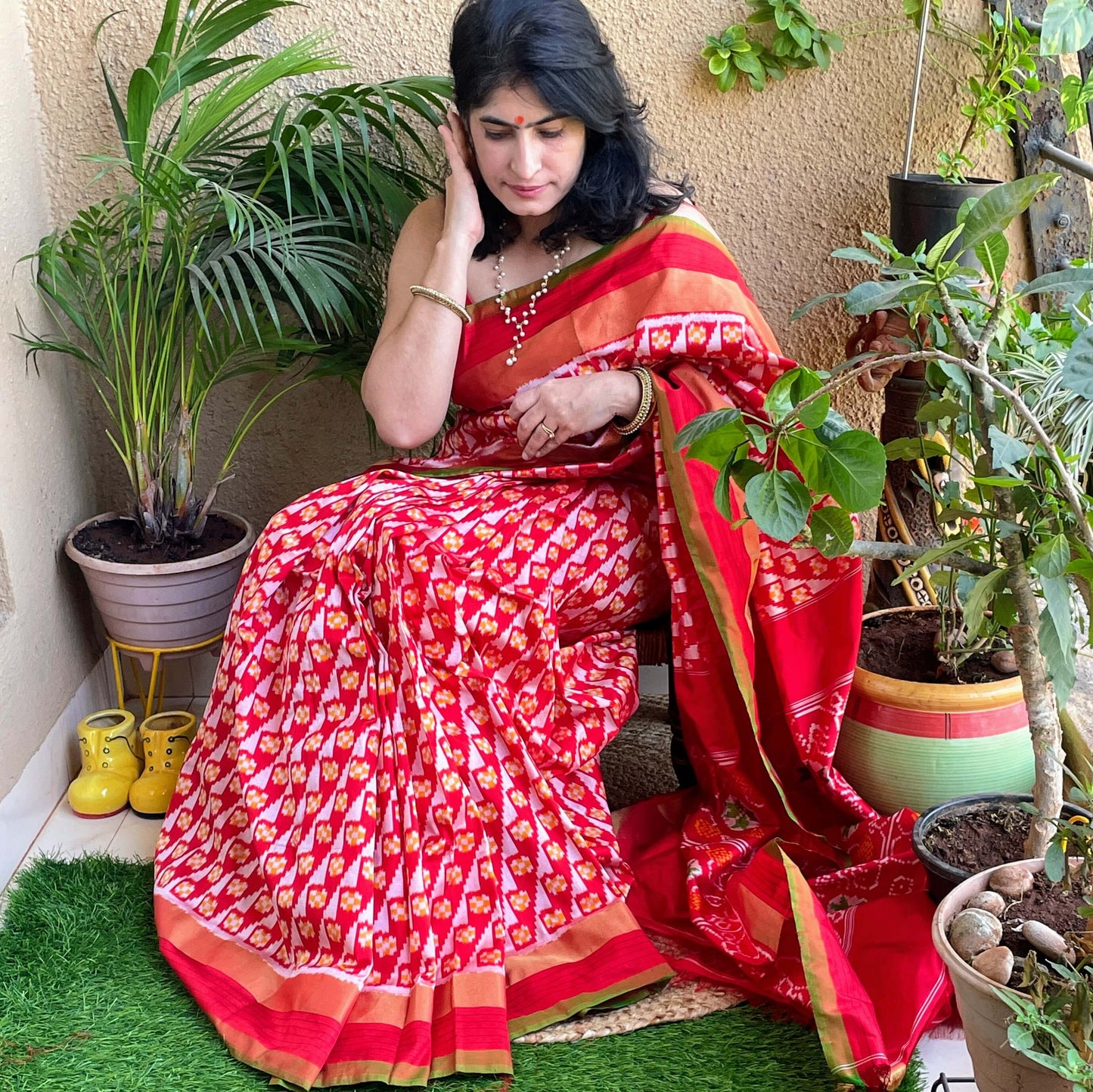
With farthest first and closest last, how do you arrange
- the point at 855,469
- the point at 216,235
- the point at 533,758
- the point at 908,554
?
1. the point at 216,235
2. the point at 533,758
3. the point at 908,554
4. the point at 855,469

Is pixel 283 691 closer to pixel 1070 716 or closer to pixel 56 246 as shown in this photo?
pixel 56 246

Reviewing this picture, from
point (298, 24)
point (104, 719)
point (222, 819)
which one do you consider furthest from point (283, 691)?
point (298, 24)

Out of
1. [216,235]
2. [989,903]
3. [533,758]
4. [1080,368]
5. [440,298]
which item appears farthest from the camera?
[216,235]

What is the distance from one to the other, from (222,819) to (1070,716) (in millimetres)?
1444

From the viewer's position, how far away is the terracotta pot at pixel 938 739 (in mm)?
1805

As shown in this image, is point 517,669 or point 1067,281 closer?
point 1067,281

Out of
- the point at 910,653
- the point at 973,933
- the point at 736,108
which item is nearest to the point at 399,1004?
the point at 973,933

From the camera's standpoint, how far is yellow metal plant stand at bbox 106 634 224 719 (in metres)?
2.23

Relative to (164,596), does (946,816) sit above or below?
below

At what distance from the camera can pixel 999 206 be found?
117cm

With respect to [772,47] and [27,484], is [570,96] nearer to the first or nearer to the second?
[772,47]

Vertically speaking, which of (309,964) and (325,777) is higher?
(325,777)

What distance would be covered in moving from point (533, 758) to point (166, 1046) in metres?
0.64

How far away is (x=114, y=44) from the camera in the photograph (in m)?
2.23
